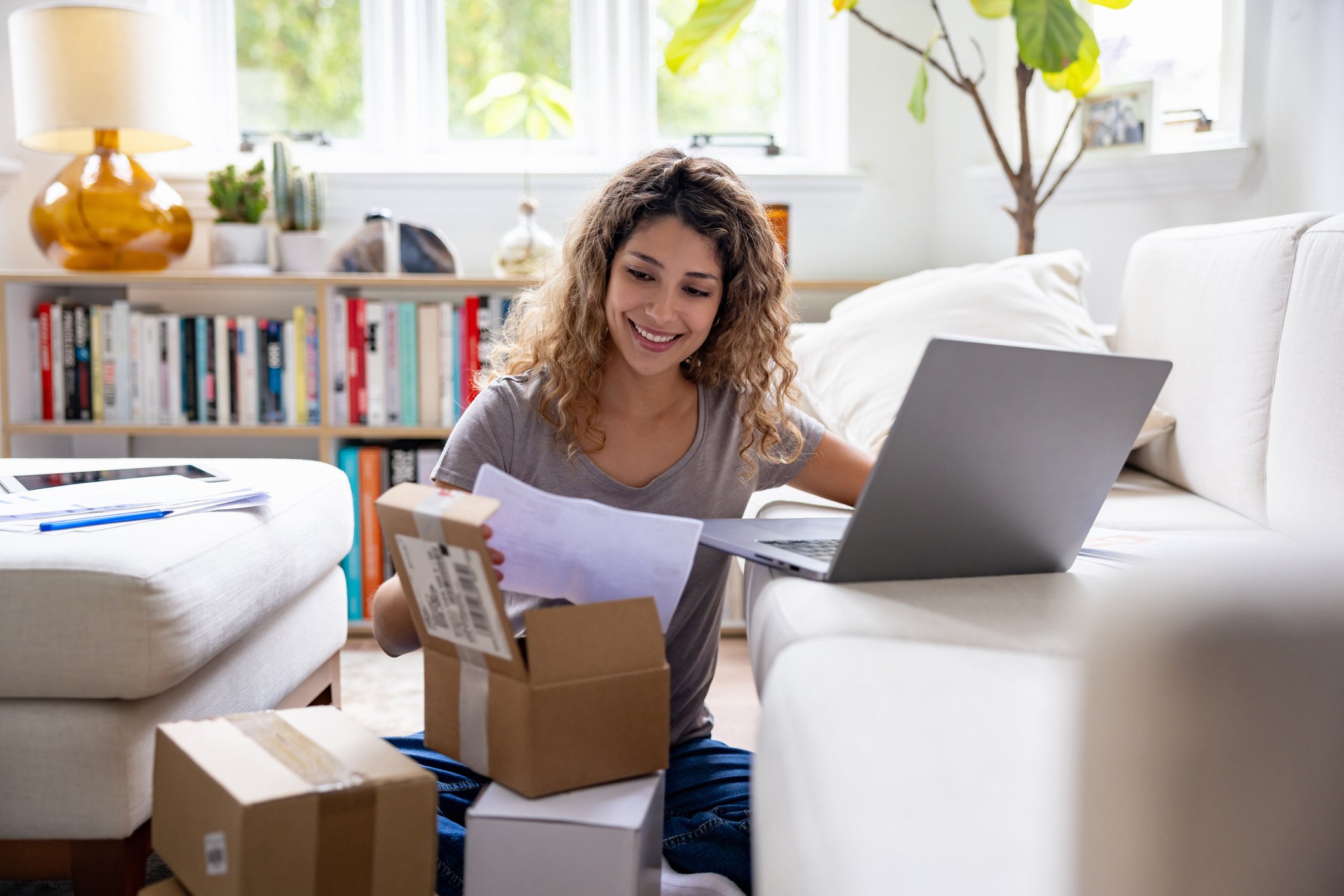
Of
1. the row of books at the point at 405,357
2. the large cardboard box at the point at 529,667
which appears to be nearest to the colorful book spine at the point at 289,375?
the row of books at the point at 405,357

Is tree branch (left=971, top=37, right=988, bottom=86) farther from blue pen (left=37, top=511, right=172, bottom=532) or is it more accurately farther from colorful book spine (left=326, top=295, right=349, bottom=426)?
blue pen (left=37, top=511, right=172, bottom=532)

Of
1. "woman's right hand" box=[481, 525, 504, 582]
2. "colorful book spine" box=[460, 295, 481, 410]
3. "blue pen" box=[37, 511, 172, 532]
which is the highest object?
"colorful book spine" box=[460, 295, 481, 410]

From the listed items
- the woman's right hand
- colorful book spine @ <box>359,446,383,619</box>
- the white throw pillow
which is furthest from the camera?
colorful book spine @ <box>359,446,383,619</box>

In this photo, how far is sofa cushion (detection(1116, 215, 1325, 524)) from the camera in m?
1.31

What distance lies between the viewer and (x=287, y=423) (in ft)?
8.11

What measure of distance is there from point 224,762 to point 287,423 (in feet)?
5.79

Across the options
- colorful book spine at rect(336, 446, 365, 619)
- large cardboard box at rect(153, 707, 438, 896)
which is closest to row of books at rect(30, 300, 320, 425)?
colorful book spine at rect(336, 446, 365, 619)

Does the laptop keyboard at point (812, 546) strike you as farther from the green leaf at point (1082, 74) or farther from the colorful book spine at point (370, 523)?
the colorful book spine at point (370, 523)

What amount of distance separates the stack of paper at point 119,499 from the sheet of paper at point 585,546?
0.59m

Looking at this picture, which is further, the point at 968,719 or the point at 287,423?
the point at 287,423

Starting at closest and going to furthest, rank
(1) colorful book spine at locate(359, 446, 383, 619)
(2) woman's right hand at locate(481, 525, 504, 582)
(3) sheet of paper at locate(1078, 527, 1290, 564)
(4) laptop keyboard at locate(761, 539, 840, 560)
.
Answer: (2) woman's right hand at locate(481, 525, 504, 582) → (4) laptop keyboard at locate(761, 539, 840, 560) → (3) sheet of paper at locate(1078, 527, 1290, 564) → (1) colorful book spine at locate(359, 446, 383, 619)

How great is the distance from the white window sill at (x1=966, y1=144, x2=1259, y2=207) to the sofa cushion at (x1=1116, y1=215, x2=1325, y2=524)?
1.49 ft

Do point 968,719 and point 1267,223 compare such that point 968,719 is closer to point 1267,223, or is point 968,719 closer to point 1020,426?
point 1020,426

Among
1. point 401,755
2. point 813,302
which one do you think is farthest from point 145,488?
point 813,302
